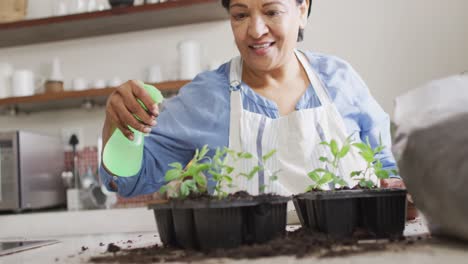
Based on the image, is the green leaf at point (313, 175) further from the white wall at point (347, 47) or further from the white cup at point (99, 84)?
the white cup at point (99, 84)

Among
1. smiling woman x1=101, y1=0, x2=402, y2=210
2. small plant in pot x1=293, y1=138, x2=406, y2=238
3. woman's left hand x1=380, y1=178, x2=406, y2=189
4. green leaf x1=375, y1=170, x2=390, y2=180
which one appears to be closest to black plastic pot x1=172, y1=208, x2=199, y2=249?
small plant in pot x1=293, y1=138, x2=406, y2=238

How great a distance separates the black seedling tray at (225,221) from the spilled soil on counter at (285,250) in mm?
17

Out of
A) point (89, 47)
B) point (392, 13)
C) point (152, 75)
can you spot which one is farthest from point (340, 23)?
point (89, 47)

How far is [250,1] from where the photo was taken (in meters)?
1.34

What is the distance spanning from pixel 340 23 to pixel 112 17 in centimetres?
119

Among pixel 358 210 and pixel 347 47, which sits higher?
pixel 347 47

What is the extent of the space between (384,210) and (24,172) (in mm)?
2334

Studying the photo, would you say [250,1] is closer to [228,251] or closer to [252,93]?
[252,93]

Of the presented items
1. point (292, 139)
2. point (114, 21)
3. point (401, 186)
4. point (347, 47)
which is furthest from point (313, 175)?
point (114, 21)

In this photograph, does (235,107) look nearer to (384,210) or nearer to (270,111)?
(270,111)

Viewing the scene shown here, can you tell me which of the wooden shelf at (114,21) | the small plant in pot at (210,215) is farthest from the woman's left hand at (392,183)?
the wooden shelf at (114,21)

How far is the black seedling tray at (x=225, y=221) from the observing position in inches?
26.2

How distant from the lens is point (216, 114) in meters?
1.45

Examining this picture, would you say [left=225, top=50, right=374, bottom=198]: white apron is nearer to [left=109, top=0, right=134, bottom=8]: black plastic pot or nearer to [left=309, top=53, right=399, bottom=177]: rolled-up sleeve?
[left=309, top=53, right=399, bottom=177]: rolled-up sleeve
